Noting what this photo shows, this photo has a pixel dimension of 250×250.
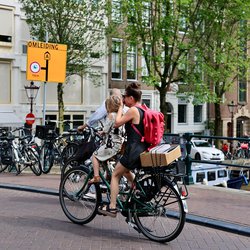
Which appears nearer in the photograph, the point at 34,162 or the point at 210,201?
the point at 210,201

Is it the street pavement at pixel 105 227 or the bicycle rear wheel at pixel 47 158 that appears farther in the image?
the bicycle rear wheel at pixel 47 158

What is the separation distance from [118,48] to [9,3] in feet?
22.7

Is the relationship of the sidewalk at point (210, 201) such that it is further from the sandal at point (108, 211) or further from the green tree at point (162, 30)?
the green tree at point (162, 30)

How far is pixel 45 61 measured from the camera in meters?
14.0

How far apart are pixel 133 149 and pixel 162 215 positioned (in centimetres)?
86

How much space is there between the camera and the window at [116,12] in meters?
24.8

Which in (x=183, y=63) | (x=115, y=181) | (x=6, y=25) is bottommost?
(x=115, y=181)

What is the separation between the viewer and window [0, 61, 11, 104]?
2778cm

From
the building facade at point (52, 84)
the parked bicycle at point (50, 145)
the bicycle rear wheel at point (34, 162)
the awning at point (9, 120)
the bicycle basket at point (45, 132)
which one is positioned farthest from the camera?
the building facade at point (52, 84)

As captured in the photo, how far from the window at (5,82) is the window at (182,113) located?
14051 mm

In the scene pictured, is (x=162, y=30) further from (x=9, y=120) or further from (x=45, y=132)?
(x=45, y=132)

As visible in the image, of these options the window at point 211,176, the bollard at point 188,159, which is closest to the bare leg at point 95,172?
the bollard at point 188,159

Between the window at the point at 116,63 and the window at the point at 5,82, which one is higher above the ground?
the window at the point at 116,63

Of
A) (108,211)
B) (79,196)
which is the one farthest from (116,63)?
(108,211)
